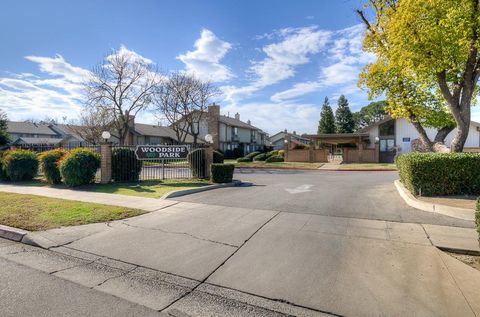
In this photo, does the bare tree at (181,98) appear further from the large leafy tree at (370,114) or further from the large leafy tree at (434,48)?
the large leafy tree at (370,114)

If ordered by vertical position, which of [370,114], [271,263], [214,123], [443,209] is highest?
[370,114]

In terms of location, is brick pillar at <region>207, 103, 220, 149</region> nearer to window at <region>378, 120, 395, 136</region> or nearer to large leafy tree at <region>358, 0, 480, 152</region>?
window at <region>378, 120, 395, 136</region>

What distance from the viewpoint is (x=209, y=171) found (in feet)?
48.9

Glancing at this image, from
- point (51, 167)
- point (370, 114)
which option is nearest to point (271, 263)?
point (51, 167)

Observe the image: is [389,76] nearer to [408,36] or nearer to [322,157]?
[408,36]

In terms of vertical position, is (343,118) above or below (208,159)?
above

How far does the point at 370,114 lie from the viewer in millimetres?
82500

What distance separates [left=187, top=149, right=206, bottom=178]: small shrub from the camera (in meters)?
14.8

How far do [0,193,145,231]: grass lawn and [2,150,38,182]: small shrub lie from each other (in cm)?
696

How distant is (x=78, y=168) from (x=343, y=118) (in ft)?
191

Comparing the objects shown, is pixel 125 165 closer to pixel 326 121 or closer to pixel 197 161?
pixel 197 161

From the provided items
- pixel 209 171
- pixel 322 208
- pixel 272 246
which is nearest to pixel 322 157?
pixel 209 171

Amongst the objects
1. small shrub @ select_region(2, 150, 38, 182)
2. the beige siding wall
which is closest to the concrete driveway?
small shrub @ select_region(2, 150, 38, 182)

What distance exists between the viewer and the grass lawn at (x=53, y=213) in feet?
22.0
